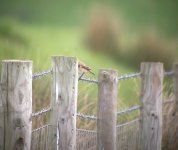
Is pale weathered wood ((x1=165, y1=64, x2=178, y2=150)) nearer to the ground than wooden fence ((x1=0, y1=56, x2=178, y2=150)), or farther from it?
nearer to the ground

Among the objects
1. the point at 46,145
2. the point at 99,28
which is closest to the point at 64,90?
the point at 46,145

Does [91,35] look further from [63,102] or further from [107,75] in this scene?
[63,102]

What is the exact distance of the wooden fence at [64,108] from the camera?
296cm

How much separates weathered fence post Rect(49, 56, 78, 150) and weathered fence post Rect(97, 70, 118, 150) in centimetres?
27

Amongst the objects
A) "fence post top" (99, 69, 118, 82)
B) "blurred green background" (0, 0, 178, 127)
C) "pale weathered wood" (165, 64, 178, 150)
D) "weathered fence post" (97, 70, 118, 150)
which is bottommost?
"pale weathered wood" (165, 64, 178, 150)

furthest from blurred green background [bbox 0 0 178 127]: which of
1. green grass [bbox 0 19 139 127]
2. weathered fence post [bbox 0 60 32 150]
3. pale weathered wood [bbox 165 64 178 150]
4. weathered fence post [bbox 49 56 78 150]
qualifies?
weathered fence post [bbox 0 60 32 150]

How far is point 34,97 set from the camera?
14.1 ft

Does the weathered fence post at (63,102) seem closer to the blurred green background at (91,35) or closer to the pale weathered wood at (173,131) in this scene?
the blurred green background at (91,35)

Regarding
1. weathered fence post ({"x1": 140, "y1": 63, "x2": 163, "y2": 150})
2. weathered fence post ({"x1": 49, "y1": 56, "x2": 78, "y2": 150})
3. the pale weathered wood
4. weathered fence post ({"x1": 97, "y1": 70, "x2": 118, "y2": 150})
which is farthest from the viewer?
the pale weathered wood

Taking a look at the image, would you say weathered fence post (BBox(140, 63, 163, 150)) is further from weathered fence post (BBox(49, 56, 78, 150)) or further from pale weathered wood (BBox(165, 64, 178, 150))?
weathered fence post (BBox(49, 56, 78, 150))

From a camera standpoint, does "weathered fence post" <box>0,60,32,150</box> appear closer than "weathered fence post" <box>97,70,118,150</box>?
Yes

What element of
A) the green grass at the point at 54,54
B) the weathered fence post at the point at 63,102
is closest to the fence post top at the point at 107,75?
the weathered fence post at the point at 63,102

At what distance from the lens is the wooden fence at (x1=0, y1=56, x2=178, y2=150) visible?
9.73 ft

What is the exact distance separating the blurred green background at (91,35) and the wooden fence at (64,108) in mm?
894
